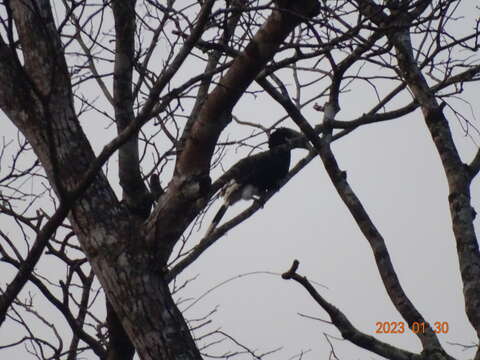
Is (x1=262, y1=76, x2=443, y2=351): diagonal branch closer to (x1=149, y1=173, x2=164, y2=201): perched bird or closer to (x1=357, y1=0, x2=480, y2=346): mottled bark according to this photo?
(x1=357, y1=0, x2=480, y2=346): mottled bark

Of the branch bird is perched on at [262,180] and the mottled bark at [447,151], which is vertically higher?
the branch bird is perched on at [262,180]

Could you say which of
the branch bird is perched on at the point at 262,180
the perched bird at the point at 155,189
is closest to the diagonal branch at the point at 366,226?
the perched bird at the point at 155,189

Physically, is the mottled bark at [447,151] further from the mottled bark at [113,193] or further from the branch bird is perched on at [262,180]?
the branch bird is perched on at [262,180]

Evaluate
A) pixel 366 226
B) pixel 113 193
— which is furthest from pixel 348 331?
pixel 113 193

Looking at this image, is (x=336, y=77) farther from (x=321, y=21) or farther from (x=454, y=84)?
(x=321, y=21)

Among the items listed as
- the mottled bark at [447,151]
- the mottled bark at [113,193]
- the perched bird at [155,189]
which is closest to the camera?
the mottled bark at [113,193]

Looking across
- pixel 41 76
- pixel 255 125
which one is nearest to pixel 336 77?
pixel 255 125

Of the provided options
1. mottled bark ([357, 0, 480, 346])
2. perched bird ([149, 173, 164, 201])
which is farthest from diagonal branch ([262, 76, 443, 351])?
perched bird ([149, 173, 164, 201])

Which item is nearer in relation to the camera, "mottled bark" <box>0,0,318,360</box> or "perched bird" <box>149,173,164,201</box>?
"mottled bark" <box>0,0,318,360</box>

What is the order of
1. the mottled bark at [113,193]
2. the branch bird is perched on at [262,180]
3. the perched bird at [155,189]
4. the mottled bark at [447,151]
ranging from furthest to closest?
the branch bird is perched on at [262,180]
the perched bird at [155,189]
the mottled bark at [447,151]
the mottled bark at [113,193]

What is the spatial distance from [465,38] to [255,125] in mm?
1325

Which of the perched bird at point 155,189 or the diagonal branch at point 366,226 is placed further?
the perched bird at point 155,189

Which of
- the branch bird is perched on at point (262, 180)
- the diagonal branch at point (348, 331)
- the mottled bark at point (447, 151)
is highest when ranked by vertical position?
the branch bird is perched on at point (262, 180)

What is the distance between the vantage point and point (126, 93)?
2582mm
